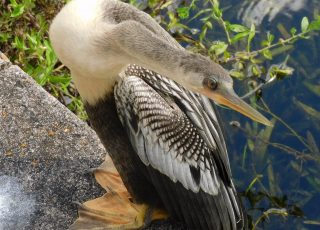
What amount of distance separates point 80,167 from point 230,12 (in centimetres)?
156

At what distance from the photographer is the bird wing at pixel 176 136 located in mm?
1938

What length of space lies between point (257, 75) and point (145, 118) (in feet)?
5.07

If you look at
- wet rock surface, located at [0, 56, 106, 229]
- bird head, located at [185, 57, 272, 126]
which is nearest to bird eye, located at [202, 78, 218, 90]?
bird head, located at [185, 57, 272, 126]

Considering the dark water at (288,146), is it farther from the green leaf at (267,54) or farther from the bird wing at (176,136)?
the bird wing at (176,136)

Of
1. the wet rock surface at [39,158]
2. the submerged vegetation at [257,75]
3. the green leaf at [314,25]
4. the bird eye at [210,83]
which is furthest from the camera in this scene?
the green leaf at [314,25]

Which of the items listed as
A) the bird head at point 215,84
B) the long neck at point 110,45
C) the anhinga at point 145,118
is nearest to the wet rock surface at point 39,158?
the anhinga at point 145,118

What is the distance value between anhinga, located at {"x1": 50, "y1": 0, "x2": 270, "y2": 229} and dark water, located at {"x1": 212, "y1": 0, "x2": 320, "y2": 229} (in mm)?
835

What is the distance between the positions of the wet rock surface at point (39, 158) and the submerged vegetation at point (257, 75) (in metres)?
0.32

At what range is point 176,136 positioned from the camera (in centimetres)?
198

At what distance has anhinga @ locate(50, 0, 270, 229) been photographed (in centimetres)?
171

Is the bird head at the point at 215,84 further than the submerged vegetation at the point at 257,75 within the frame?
No

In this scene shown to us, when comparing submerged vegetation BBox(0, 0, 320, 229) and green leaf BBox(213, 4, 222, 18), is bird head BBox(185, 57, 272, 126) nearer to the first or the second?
submerged vegetation BBox(0, 0, 320, 229)

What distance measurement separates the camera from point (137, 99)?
1.92 m

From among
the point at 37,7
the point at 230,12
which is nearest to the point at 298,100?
the point at 230,12
